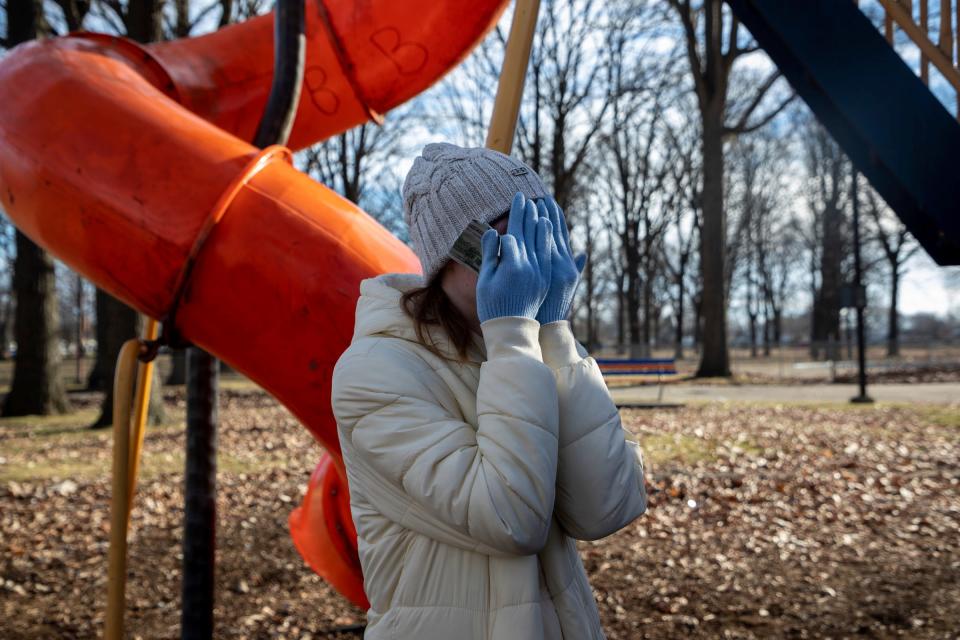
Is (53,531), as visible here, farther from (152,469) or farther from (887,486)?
(887,486)

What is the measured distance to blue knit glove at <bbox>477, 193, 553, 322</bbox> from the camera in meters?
1.34

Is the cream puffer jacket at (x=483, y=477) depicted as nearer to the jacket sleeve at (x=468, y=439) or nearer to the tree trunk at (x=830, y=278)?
the jacket sleeve at (x=468, y=439)

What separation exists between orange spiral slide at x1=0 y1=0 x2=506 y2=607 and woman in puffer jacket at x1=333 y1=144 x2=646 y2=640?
2.12ft

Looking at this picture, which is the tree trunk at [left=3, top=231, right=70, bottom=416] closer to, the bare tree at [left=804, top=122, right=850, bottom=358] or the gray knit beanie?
the gray knit beanie

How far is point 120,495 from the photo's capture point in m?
2.47

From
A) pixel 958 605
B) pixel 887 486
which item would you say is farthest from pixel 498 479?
pixel 887 486

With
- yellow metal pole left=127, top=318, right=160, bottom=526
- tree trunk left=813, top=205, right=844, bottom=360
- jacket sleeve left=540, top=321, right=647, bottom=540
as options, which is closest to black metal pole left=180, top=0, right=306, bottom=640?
yellow metal pole left=127, top=318, right=160, bottom=526

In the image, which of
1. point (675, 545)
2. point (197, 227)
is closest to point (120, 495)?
point (197, 227)

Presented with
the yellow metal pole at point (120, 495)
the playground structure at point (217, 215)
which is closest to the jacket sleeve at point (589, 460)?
the playground structure at point (217, 215)

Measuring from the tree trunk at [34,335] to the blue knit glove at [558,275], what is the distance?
13.0 meters

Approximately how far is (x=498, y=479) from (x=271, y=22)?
2560 millimetres

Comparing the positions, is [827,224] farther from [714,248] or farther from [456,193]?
[456,193]

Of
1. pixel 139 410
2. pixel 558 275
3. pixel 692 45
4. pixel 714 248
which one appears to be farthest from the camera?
pixel 714 248

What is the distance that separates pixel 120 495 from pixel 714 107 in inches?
717
